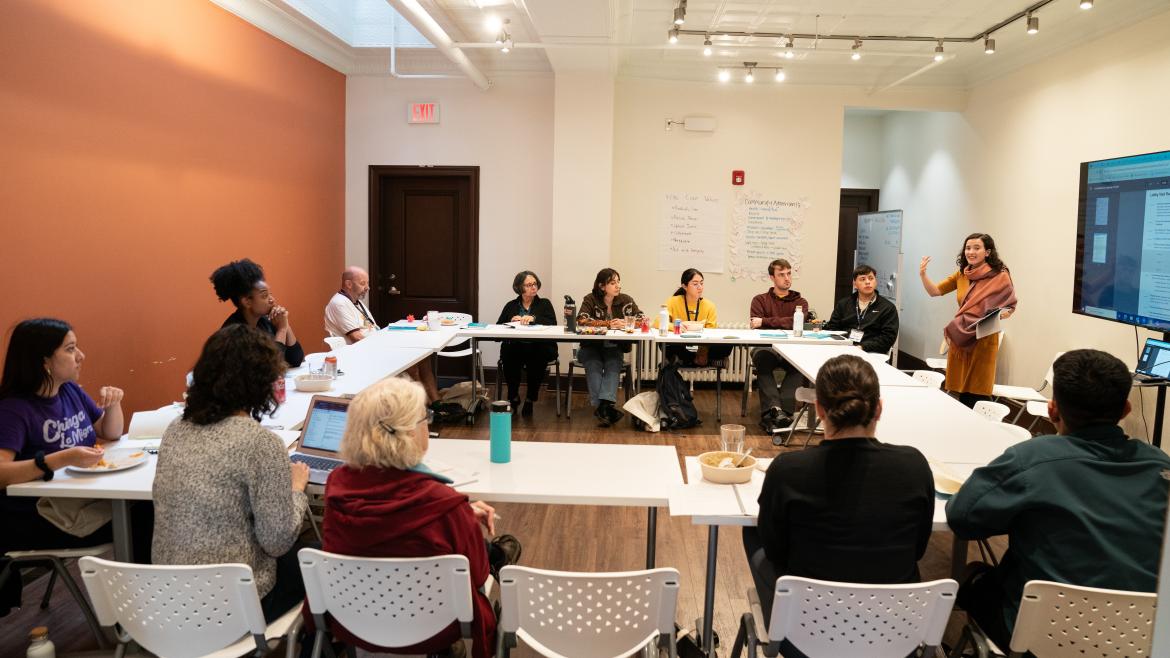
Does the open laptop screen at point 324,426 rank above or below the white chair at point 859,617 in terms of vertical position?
above

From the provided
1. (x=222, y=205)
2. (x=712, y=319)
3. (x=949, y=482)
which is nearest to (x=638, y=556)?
(x=949, y=482)

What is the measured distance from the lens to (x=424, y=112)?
24.2 feet

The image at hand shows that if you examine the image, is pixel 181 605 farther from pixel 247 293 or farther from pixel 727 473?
pixel 247 293

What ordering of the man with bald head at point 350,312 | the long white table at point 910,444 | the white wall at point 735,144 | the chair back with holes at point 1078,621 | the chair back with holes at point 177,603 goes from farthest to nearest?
the white wall at point 735,144 → the man with bald head at point 350,312 → the long white table at point 910,444 → the chair back with holes at point 177,603 → the chair back with holes at point 1078,621

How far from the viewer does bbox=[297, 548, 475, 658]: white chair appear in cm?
191

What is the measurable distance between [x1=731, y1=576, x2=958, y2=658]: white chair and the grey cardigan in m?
1.33

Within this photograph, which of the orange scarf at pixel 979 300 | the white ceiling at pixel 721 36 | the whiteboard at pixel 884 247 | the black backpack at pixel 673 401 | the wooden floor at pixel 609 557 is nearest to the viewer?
the wooden floor at pixel 609 557

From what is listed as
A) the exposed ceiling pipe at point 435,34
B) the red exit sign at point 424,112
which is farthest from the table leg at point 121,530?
the red exit sign at point 424,112

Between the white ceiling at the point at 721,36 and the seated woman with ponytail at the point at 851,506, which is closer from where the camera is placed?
the seated woman with ponytail at the point at 851,506

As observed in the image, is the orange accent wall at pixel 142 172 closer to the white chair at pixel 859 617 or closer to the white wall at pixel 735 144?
the white wall at pixel 735 144

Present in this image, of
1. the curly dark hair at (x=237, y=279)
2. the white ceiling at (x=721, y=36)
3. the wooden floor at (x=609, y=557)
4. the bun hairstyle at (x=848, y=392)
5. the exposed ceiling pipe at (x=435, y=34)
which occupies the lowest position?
the wooden floor at (x=609, y=557)

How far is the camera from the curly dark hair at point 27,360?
2549 millimetres

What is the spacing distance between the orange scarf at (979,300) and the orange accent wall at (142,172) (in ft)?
15.8

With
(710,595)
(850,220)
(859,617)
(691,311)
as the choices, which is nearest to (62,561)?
(710,595)
